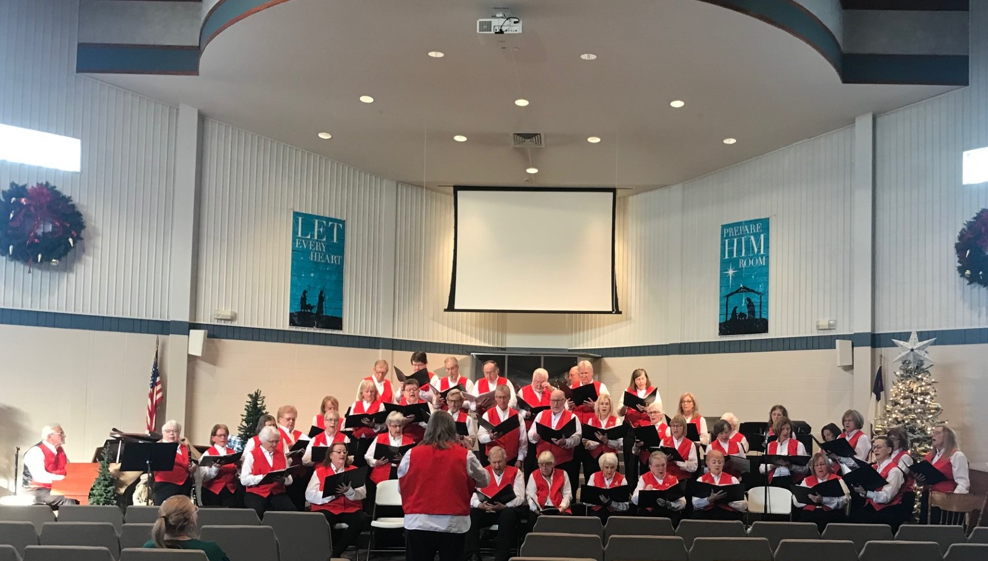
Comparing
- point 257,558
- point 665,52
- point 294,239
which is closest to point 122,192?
point 294,239

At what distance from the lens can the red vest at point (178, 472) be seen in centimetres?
820

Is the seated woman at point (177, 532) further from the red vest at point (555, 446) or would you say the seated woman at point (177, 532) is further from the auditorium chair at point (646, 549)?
the red vest at point (555, 446)

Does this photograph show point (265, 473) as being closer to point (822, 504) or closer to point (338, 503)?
point (338, 503)

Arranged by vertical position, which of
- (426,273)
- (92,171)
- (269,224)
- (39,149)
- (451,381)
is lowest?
(451,381)

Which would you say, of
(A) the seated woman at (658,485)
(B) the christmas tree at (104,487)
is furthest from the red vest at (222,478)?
(A) the seated woman at (658,485)

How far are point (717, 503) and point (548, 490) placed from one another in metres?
1.49

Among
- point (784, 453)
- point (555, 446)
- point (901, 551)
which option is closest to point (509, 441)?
point (555, 446)

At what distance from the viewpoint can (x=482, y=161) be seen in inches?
532

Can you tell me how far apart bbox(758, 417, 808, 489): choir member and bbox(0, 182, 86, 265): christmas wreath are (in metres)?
8.16

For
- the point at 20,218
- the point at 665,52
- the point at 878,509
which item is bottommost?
the point at 878,509

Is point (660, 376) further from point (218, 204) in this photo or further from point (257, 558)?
point (257, 558)

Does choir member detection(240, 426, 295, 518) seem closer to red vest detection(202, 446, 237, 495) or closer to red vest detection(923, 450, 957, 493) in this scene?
red vest detection(202, 446, 237, 495)

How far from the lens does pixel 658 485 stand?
25.7ft

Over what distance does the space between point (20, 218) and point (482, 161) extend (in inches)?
244
